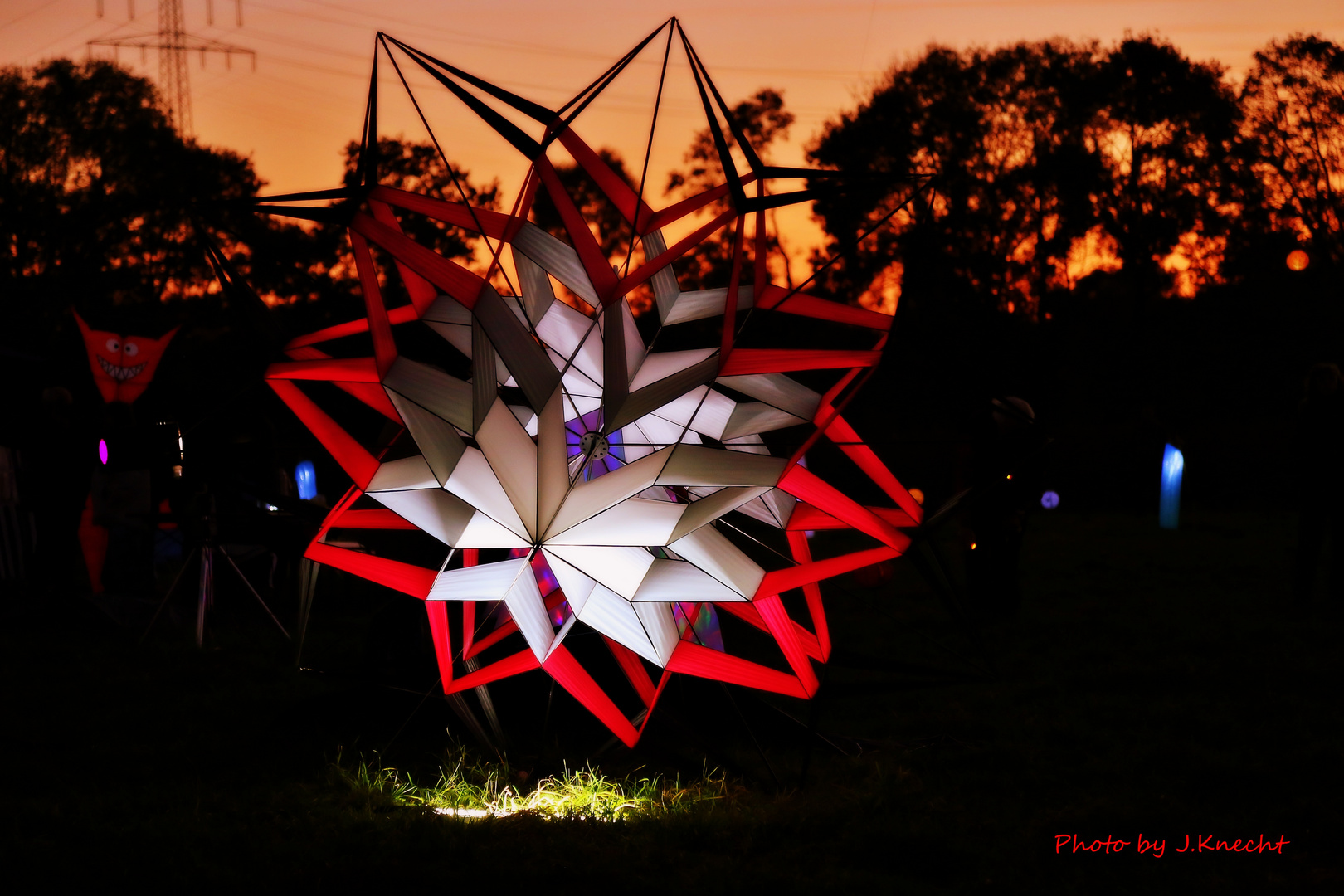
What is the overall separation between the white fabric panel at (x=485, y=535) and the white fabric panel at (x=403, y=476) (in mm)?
206

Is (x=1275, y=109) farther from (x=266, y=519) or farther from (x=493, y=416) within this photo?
(x=493, y=416)

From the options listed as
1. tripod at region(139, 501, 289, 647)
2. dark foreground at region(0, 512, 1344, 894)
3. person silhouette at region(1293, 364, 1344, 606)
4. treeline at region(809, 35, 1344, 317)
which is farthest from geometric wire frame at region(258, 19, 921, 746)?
treeline at region(809, 35, 1344, 317)

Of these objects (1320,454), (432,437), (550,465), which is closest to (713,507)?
(550,465)

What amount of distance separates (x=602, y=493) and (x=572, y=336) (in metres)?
1.01

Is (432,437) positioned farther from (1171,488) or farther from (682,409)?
(1171,488)

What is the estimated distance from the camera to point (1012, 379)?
Result: 27.9 metres

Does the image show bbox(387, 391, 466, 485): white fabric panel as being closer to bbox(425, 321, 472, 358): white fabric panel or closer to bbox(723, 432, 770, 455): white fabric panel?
bbox(425, 321, 472, 358): white fabric panel

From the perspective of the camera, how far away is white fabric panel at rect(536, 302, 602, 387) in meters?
4.79

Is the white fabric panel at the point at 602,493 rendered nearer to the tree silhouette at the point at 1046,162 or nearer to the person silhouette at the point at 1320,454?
the person silhouette at the point at 1320,454

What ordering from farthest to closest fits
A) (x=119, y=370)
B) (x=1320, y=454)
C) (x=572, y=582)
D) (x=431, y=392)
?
(x=119, y=370) < (x=1320, y=454) < (x=572, y=582) < (x=431, y=392)

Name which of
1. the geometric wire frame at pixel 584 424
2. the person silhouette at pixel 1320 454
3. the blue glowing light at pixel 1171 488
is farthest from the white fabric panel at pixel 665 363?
the blue glowing light at pixel 1171 488

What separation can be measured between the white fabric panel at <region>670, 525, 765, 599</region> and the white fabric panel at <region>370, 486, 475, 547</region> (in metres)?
0.82

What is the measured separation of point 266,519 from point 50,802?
14.9 feet

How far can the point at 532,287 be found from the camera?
4809mm
